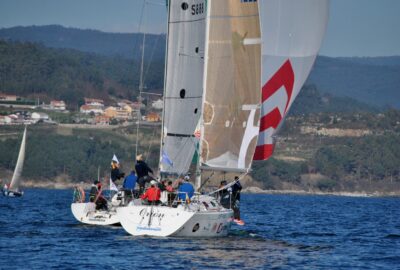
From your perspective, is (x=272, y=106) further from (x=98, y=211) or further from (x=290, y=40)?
(x=98, y=211)

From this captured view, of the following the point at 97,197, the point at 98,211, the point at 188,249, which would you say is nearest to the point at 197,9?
the point at 97,197

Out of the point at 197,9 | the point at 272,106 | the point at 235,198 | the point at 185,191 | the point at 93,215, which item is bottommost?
the point at 93,215

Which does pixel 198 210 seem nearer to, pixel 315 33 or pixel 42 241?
pixel 42 241

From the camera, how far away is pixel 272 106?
3853 centimetres

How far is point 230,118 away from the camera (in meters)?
36.3

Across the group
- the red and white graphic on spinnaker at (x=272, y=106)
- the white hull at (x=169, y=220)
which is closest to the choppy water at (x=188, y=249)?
the white hull at (x=169, y=220)

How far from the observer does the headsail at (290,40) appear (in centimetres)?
3894

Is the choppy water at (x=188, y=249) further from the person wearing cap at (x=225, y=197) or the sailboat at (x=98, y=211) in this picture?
the person wearing cap at (x=225, y=197)

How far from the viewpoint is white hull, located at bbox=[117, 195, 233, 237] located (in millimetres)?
34062

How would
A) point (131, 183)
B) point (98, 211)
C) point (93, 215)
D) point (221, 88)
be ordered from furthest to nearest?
1. point (98, 211)
2. point (93, 215)
3. point (131, 183)
4. point (221, 88)

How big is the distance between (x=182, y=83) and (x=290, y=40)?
13.4ft

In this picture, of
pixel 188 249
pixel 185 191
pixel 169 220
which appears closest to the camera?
pixel 188 249

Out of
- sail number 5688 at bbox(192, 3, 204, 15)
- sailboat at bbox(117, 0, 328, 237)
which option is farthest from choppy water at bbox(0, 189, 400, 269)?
sail number 5688 at bbox(192, 3, 204, 15)

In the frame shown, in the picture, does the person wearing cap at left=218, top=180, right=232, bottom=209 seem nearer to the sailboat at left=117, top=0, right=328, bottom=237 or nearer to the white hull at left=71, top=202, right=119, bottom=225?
the sailboat at left=117, top=0, right=328, bottom=237
